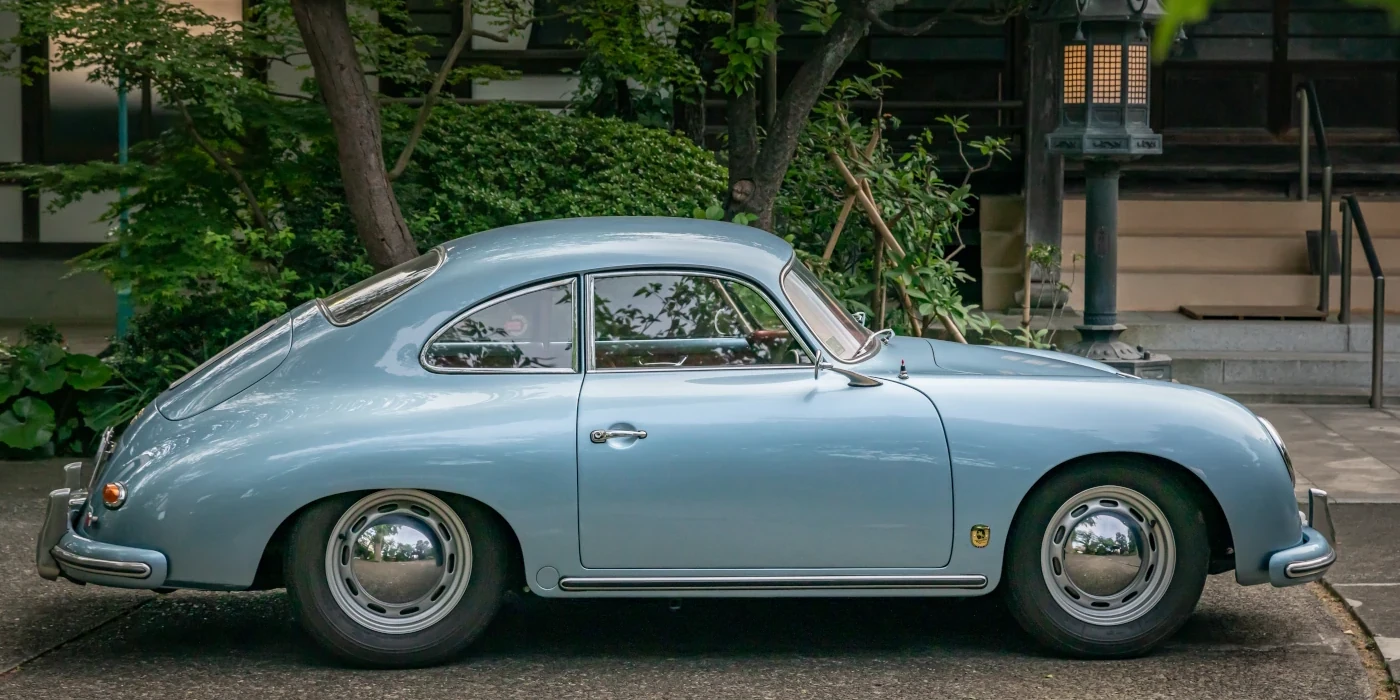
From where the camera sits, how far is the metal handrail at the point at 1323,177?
11133 millimetres

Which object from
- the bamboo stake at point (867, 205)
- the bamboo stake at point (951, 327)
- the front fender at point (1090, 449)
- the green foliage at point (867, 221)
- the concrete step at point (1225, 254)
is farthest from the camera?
the concrete step at point (1225, 254)

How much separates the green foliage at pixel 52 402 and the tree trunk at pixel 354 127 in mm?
1762

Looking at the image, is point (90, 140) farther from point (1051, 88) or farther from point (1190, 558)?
point (1190, 558)

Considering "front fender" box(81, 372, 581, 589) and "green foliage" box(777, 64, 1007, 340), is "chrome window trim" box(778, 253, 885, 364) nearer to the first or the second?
"front fender" box(81, 372, 581, 589)

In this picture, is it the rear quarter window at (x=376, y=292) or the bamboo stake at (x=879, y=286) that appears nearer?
the rear quarter window at (x=376, y=292)

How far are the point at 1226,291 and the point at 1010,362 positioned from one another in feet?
23.5

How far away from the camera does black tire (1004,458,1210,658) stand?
4.85 meters

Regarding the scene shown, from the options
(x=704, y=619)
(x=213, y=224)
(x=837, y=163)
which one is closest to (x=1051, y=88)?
(x=837, y=163)

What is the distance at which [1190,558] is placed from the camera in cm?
487

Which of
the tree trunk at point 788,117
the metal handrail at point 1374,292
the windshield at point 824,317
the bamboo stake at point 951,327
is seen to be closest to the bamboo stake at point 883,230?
the bamboo stake at point 951,327

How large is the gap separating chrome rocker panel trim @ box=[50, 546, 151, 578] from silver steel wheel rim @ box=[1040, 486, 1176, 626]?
280 cm

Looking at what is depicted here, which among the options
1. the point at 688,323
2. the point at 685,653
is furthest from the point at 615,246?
the point at 685,653

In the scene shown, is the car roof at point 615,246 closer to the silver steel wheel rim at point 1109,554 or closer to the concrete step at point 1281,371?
the silver steel wheel rim at point 1109,554

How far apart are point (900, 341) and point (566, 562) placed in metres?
1.61
